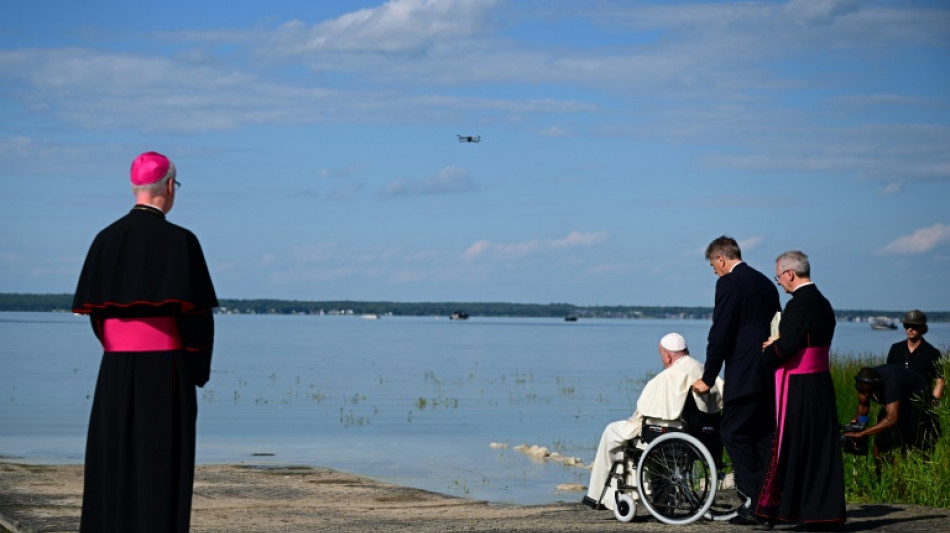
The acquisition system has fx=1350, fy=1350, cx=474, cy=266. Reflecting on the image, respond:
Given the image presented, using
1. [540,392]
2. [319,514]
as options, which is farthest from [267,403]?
[319,514]

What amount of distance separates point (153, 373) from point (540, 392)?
106ft

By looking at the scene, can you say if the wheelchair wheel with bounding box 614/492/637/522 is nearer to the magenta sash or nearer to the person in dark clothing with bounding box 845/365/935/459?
the magenta sash

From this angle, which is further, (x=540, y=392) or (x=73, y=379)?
(x=73, y=379)

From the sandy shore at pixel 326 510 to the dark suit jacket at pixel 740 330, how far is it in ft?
3.49

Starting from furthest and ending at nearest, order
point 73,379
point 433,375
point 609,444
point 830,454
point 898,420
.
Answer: point 433,375 → point 73,379 → point 898,420 → point 609,444 → point 830,454

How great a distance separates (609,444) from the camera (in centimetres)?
1016

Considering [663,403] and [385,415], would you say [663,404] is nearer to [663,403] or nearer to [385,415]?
[663,403]

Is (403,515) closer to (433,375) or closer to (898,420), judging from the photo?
(898,420)

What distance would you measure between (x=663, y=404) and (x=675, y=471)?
0.49m

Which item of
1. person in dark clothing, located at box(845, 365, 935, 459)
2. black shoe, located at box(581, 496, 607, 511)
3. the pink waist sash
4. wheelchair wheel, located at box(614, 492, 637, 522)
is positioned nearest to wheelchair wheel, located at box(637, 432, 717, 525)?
wheelchair wheel, located at box(614, 492, 637, 522)

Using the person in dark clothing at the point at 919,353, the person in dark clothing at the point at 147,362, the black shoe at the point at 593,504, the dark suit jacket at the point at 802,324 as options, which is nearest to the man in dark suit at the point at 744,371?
the dark suit jacket at the point at 802,324

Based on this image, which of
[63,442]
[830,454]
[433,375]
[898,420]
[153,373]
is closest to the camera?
[153,373]

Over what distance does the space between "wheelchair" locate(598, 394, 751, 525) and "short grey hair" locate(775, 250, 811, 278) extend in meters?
1.20

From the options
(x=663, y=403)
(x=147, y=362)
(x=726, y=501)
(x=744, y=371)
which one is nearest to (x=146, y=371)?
(x=147, y=362)
